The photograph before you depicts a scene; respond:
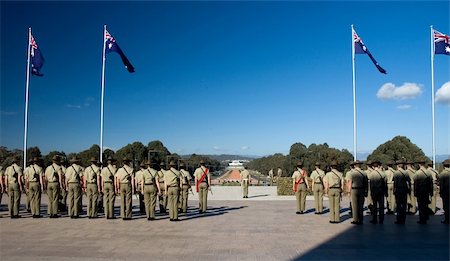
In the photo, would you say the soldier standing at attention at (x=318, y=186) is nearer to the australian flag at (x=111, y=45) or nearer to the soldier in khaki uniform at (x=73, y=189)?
the soldier in khaki uniform at (x=73, y=189)

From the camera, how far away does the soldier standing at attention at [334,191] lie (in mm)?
12859

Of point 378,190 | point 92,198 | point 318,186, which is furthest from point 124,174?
point 378,190

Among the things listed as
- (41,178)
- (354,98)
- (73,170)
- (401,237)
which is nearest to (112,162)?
(73,170)

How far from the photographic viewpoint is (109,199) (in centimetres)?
1365

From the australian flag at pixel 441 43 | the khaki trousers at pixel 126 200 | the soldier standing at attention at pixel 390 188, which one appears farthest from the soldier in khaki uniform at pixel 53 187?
the australian flag at pixel 441 43

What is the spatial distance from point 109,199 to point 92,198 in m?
0.68

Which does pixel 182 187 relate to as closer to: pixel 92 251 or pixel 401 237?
pixel 92 251

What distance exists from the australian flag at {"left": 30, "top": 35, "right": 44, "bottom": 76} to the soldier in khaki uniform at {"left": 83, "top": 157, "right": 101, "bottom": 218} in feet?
27.9

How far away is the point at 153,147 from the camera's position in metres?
74.5

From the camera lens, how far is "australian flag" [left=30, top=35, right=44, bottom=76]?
778 inches

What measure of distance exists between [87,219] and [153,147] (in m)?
61.6

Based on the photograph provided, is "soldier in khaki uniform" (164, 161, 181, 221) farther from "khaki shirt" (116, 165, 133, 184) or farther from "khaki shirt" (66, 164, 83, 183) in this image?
"khaki shirt" (66, 164, 83, 183)

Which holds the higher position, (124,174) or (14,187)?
(124,174)

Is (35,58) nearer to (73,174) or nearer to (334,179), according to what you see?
(73,174)
